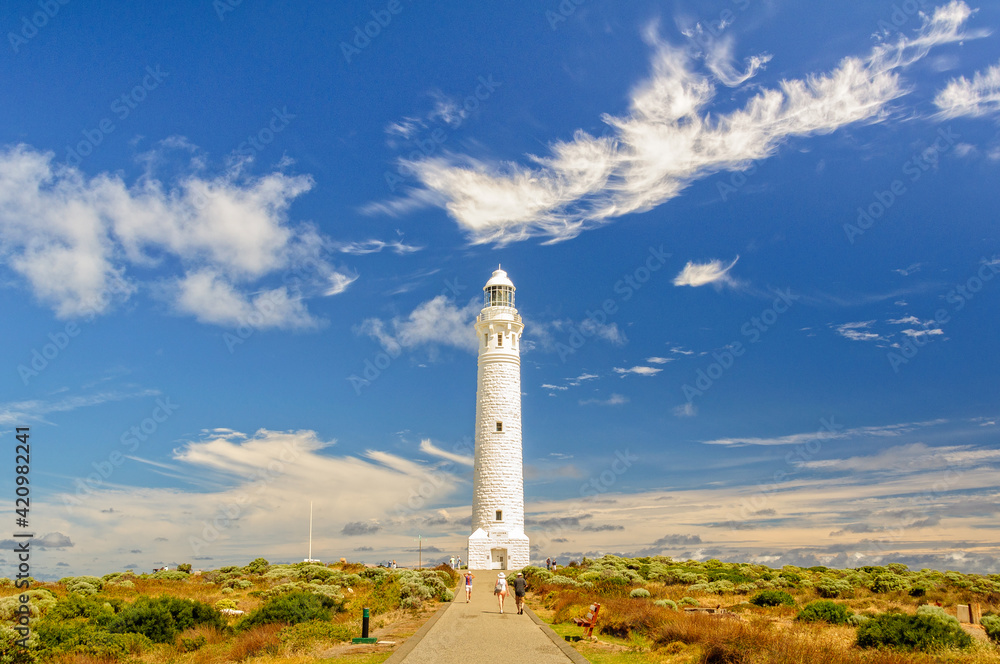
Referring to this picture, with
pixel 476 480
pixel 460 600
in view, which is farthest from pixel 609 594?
pixel 476 480

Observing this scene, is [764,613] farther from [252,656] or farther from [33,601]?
[33,601]

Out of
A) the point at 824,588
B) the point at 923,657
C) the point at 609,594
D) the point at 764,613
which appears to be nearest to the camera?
the point at 923,657

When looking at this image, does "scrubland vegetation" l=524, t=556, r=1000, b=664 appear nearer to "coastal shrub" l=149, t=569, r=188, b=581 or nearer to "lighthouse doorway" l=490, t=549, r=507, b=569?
"lighthouse doorway" l=490, t=549, r=507, b=569

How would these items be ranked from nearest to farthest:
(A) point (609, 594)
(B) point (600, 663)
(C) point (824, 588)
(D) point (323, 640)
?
(B) point (600, 663), (D) point (323, 640), (A) point (609, 594), (C) point (824, 588)

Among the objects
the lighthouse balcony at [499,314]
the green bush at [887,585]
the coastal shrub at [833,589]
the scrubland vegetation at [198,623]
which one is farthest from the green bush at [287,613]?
the green bush at [887,585]

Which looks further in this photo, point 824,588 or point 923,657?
point 824,588

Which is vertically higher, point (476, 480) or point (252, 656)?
point (476, 480)

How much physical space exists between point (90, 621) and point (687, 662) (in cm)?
1487

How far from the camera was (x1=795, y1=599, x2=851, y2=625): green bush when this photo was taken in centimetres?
2028

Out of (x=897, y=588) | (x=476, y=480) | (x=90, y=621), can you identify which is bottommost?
(x=897, y=588)

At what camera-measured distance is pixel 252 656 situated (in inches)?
615

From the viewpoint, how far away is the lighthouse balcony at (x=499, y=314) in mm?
43719

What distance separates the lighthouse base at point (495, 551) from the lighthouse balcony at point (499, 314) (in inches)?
517

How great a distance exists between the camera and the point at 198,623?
18875 millimetres
